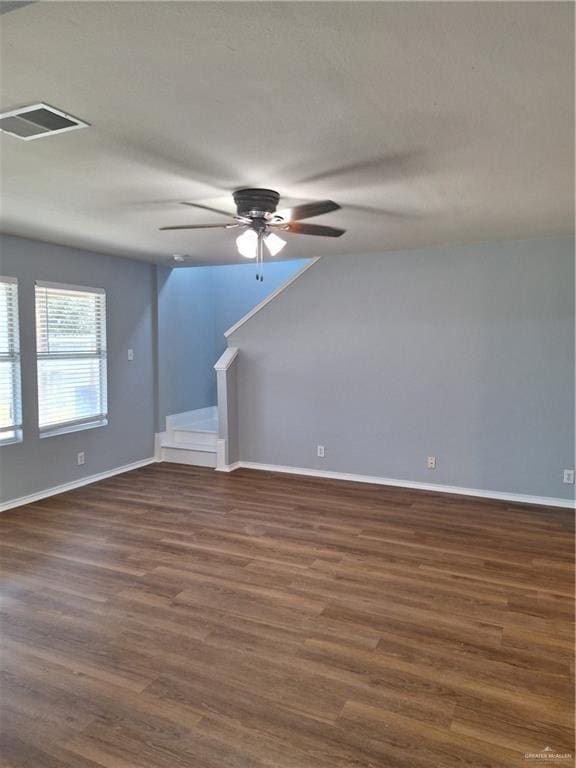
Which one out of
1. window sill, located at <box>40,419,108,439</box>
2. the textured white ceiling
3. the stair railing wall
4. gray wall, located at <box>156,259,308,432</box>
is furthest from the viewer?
gray wall, located at <box>156,259,308,432</box>

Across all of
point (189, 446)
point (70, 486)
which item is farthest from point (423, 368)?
point (70, 486)

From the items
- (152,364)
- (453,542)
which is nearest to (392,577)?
(453,542)

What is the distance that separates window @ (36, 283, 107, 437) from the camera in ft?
15.3

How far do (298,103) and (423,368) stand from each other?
3523mm

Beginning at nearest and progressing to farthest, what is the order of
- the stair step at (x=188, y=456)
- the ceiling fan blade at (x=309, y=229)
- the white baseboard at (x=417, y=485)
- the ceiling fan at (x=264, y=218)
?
the ceiling fan at (x=264, y=218), the ceiling fan blade at (x=309, y=229), the white baseboard at (x=417, y=485), the stair step at (x=188, y=456)

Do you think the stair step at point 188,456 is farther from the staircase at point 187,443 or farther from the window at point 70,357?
the window at point 70,357

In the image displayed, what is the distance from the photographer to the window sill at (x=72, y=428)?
15.5 ft

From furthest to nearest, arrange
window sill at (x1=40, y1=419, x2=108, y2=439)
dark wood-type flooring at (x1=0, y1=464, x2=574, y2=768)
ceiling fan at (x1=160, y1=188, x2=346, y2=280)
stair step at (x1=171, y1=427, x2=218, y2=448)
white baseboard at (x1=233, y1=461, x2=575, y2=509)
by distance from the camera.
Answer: stair step at (x1=171, y1=427, x2=218, y2=448)
window sill at (x1=40, y1=419, x2=108, y2=439)
white baseboard at (x1=233, y1=461, x2=575, y2=509)
ceiling fan at (x1=160, y1=188, x2=346, y2=280)
dark wood-type flooring at (x1=0, y1=464, x2=574, y2=768)

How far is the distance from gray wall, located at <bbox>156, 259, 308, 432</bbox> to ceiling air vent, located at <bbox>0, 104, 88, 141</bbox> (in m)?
3.94

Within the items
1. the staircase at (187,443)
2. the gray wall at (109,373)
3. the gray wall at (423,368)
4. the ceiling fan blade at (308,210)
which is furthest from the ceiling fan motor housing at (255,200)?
the staircase at (187,443)

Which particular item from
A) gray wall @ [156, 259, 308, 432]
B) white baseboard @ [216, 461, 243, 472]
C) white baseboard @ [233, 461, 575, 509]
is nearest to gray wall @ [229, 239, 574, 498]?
white baseboard @ [233, 461, 575, 509]

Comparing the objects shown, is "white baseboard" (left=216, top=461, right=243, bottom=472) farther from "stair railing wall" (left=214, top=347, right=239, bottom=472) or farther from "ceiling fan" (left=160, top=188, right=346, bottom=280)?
"ceiling fan" (left=160, top=188, right=346, bottom=280)

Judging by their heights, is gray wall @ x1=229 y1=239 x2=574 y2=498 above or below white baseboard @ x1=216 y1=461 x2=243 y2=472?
above

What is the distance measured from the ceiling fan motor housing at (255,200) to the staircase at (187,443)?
11.8 feet
